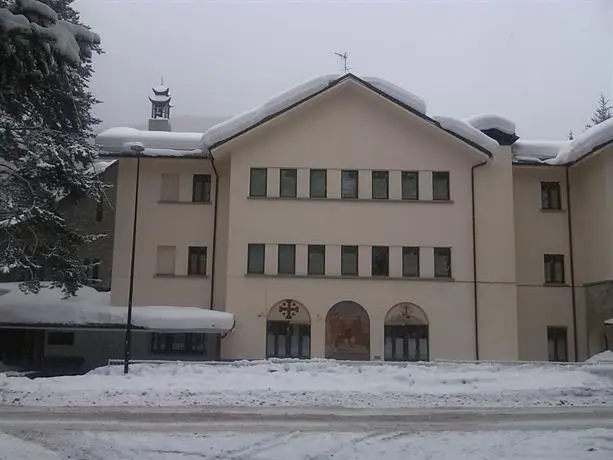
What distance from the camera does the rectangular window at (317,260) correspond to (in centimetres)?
3061

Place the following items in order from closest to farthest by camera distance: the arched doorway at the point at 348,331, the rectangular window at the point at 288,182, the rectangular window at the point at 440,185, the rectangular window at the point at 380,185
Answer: the arched doorway at the point at 348,331, the rectangular window at the point at 288,182, the rectangular window at the point at 380,185, the rectangular window at the point at 440,185

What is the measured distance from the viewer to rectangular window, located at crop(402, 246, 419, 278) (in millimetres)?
30766

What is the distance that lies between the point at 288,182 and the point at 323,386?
13.4 meters

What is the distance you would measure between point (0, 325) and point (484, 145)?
21.6m

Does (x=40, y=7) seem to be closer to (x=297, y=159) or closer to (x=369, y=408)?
(x=369, y=408)


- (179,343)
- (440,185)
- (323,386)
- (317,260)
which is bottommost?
(323,386)

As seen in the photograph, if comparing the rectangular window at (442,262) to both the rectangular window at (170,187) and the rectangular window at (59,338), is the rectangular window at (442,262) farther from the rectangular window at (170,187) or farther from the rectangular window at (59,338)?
the rectangular window at (59,338)

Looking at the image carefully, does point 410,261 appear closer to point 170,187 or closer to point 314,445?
point 170,187

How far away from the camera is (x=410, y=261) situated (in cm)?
3088

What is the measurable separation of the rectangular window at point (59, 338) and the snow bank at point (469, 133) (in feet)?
60.8

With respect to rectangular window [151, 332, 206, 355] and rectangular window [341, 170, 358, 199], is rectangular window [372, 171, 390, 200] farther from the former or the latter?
rectangular window [151, 332, 206, 355]

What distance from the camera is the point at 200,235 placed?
107ft

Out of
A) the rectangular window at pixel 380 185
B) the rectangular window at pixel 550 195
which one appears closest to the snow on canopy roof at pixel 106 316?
the rectangular window at pixel 380 185

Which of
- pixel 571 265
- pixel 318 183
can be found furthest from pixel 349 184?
pixel 571 265
